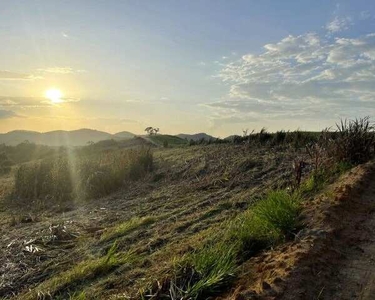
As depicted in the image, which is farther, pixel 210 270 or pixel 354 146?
pixel 354 146

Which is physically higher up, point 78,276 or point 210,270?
point 210,270

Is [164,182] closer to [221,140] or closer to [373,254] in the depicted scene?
[221,140]

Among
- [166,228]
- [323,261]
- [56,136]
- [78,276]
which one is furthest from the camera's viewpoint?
[56,136]

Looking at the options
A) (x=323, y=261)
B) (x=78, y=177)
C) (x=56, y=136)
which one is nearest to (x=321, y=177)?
(x=323, y=261)

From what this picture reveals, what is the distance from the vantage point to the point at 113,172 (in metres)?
13.5

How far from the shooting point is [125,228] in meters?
7.39

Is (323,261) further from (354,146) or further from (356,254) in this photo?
(354,146)

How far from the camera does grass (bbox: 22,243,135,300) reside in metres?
5.18

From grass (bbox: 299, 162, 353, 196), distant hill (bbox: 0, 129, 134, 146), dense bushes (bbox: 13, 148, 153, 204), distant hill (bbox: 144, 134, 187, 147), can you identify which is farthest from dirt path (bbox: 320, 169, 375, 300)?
distant hill (bbox: 0, 129, 134, 146)

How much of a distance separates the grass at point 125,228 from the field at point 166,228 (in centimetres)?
2

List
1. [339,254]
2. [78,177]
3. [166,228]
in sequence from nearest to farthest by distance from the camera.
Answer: [339,254] < [166,228] < [78,177]

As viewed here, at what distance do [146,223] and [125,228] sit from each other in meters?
0.40

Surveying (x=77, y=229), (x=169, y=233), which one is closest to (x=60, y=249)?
(x=77, y=229)

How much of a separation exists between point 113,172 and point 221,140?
6033 mm
